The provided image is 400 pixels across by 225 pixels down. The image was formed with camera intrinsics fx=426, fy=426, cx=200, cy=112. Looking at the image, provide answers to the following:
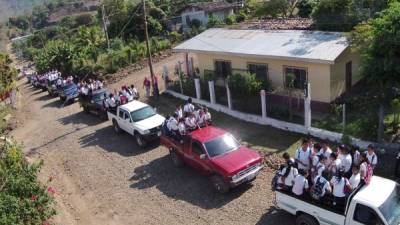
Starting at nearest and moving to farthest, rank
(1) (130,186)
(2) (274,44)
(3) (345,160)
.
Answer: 1. (3) (345,160)
2. (1) (130,186)
3. (2) (274,44)

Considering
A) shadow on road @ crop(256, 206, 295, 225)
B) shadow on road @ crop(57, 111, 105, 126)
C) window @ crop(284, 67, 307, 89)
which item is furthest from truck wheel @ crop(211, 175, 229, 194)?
shadow on road @ crop(57, 111, 105, 126)

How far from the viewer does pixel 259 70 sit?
1986 cm

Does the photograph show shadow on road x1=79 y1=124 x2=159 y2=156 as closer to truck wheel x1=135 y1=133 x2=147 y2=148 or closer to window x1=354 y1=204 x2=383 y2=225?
truck wheel x1=135 y1=133 x2=147 y2=148

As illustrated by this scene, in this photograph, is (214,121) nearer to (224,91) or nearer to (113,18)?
(224,91)

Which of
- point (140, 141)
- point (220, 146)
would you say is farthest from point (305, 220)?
point (140, 141)

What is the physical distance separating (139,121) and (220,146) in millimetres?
5792

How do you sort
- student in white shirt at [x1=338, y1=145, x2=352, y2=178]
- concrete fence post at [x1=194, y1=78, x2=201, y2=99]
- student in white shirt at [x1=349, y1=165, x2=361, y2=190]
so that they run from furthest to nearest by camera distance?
concrete fence post at [x1=194, y1=78, x2=201, y2=99] < student in white shirt at [x1=338, y1=145, x2=352, y2=178] < student in white shirt at [x1=349, y1=165, x2=361, y2=190]

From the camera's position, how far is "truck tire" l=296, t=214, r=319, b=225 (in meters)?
9.94

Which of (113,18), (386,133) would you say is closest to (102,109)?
(386,133)

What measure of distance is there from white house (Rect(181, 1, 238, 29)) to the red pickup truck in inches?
1471

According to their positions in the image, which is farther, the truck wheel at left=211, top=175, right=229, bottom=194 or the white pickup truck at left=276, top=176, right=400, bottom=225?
the truck wheel at left=211, top=175, right=229, bottom=194

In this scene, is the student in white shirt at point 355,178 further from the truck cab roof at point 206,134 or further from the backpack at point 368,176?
the truck cab roof at point 206,134

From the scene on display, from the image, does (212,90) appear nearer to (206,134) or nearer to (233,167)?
(206,134)

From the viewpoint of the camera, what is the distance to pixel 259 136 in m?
16.7
